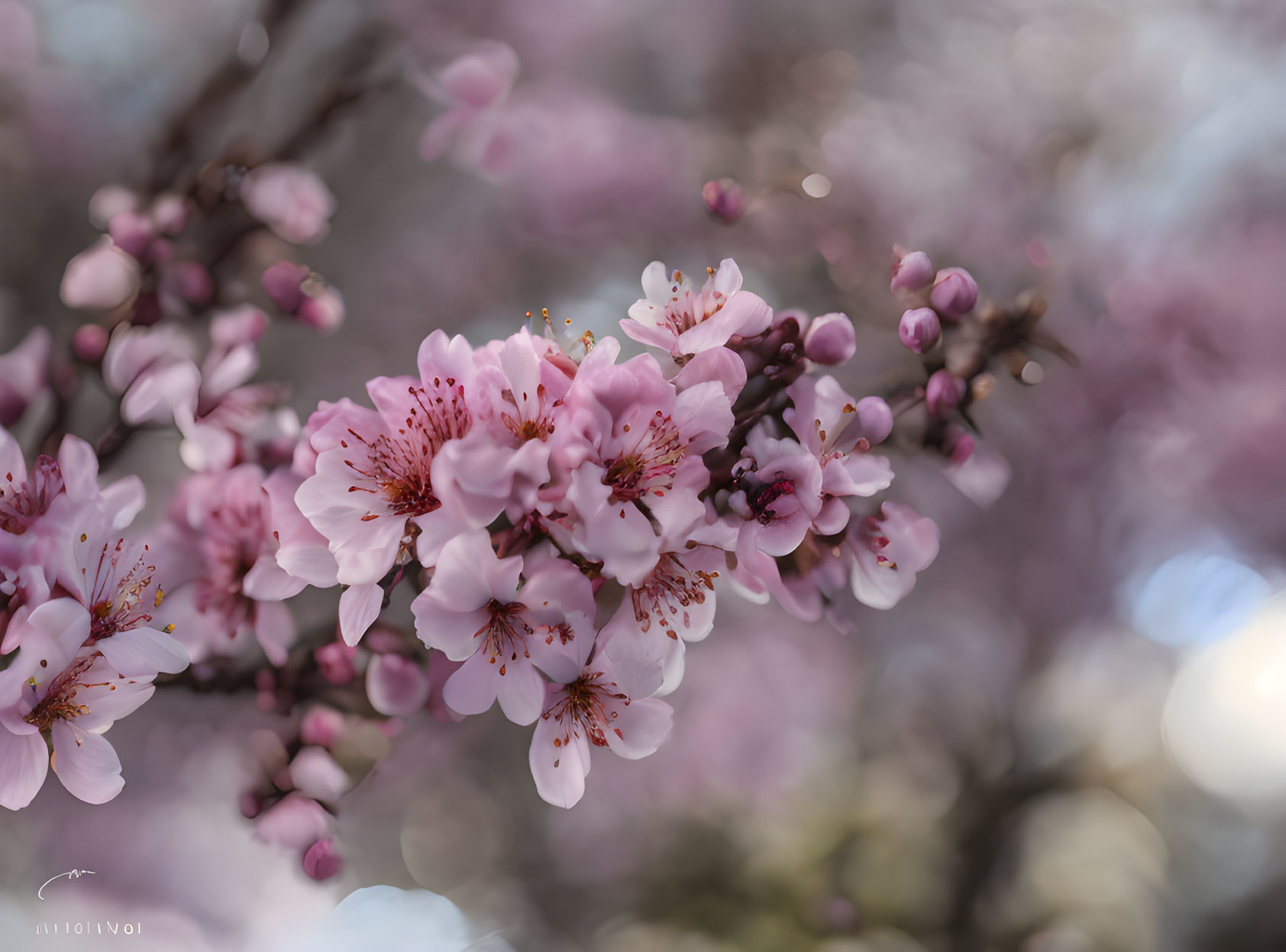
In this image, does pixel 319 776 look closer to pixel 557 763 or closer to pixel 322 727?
pixel 322 727

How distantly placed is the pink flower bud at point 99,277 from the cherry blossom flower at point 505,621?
43 centimetres

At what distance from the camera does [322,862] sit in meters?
0.63

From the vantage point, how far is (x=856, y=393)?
62 cm

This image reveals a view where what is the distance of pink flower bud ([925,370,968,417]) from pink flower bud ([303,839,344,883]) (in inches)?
23.5

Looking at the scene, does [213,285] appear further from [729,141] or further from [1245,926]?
[1245,926]

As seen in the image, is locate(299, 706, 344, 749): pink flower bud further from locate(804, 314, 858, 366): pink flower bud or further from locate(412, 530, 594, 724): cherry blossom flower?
locate(804, 314, 858, 366): pink flower bud

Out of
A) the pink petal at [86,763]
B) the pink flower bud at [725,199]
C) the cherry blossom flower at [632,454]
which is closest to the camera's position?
the cherry blossom flower at [632,454]

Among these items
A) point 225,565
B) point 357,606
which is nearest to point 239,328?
point 225,565

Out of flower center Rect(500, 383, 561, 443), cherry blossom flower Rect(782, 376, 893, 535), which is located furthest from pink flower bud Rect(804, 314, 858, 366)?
flower center Rect(500, 383, 561, 443)

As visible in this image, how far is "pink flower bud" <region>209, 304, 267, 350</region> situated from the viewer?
2.14 feet

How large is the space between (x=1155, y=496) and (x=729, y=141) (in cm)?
45

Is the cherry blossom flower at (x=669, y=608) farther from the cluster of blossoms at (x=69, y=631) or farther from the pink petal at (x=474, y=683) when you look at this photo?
the cluster of blossoms at (x=69, y=631)

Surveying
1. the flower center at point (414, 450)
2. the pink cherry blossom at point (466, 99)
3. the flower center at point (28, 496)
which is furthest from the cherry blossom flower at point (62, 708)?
the pink cherry blossom at point (466, 99)

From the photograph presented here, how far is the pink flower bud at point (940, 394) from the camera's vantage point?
0.63 m
